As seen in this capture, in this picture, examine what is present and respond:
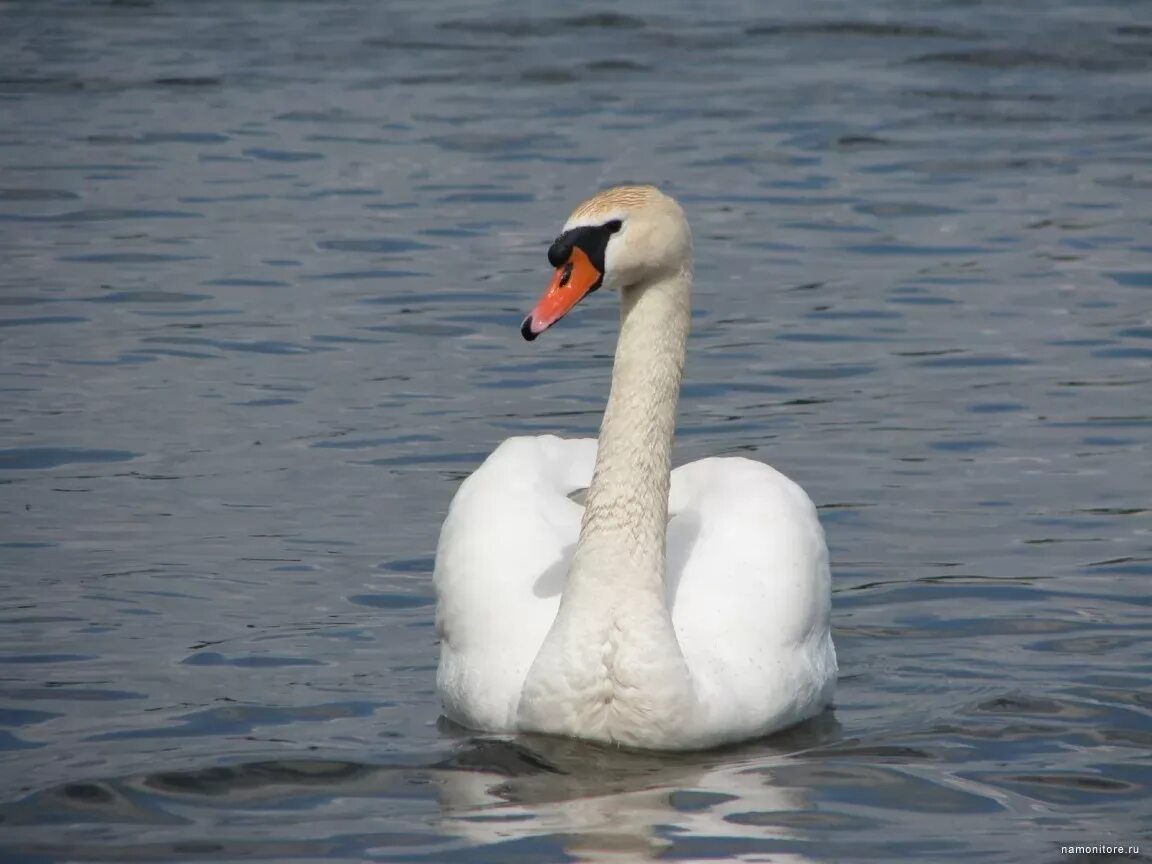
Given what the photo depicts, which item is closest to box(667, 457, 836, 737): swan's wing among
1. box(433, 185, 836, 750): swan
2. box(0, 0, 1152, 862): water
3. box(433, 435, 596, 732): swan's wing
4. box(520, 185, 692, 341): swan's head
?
box(433, 185, 836, 750): swan

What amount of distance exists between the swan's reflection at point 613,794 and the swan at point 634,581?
7cm

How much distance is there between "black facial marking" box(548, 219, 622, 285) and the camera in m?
6.74

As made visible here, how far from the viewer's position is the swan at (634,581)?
682cm

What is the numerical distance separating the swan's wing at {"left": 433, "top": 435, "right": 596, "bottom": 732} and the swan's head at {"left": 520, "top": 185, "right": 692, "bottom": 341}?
0.90 metres

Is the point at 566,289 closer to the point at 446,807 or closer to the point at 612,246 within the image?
the point at 612,246

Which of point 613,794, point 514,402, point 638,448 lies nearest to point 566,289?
point 638,448

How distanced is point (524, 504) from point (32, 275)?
6573mm

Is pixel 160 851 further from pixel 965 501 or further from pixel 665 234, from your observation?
pixel 965 501

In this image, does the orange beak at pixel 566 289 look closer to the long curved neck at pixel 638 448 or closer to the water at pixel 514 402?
the long curved neck at pixel 638 448

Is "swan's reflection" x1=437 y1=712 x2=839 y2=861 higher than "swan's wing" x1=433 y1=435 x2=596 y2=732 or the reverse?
the reverse

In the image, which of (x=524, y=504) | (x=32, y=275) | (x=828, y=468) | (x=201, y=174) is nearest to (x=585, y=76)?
(x=201, y=174)

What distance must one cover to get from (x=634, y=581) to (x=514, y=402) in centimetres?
417

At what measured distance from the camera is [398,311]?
1266 cm

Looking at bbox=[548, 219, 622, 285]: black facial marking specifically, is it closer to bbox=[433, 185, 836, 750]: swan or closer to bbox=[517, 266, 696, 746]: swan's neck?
bbox=[433, 185, 836, 750]: swan
